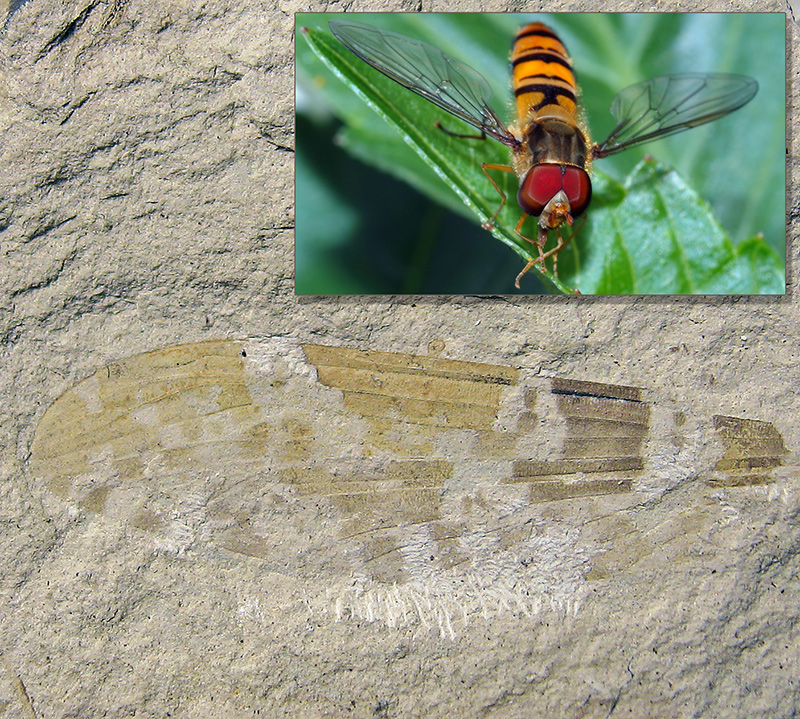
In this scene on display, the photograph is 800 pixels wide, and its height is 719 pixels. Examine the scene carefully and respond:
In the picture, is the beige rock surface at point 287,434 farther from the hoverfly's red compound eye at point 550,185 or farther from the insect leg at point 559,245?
the hoverfly's red compound eye at point 550,185

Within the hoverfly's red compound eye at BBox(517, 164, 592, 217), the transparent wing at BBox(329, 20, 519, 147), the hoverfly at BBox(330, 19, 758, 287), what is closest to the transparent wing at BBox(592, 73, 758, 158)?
Result: the hoverfly at BBox(330, 19, 758, 287)

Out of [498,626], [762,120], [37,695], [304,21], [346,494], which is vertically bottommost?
[37,695]

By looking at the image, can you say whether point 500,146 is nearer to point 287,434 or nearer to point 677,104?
point 677,104

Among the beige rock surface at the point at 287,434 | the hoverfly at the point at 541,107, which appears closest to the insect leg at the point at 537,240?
the hoverfly at the point at 541,107

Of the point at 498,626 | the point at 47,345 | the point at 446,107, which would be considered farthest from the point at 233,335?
the point at 498,626

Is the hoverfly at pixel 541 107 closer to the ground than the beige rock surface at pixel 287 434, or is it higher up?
higher up

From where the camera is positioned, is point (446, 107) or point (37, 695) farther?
point (37, 695)

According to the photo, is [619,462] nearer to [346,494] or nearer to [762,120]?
[346,494]
